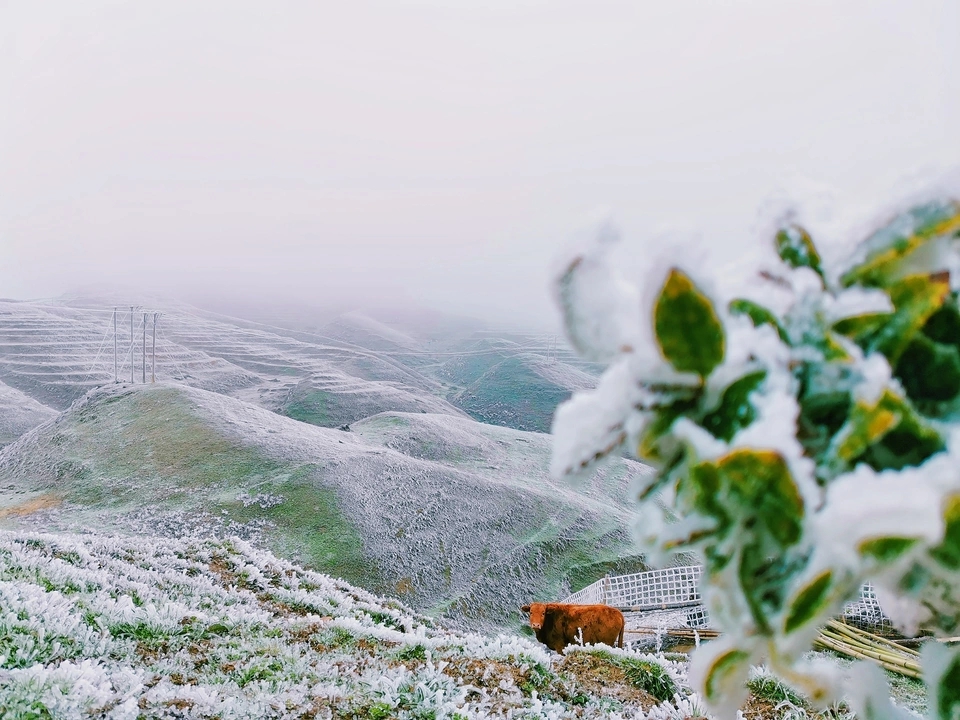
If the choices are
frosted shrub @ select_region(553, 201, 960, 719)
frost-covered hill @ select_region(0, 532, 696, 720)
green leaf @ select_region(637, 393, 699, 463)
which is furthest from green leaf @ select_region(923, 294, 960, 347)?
frost-covered hill @ select_region(0, 532, 696, 720)

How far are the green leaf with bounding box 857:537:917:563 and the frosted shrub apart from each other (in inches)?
1.8

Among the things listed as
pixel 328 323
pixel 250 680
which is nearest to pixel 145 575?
pixel 250 680

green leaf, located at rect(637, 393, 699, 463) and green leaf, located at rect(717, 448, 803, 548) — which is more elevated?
green leaf, located at rect(637, 393, 699, 463)

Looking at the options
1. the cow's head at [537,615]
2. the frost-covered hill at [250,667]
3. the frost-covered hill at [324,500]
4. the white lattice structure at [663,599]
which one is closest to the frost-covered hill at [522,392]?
the frost-covered hill at [324,500]

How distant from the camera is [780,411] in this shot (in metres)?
1.00

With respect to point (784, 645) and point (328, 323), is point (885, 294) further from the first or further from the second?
point (328, 323)

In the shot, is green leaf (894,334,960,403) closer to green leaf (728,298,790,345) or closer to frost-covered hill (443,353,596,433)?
green leaf (728,298,790,345)

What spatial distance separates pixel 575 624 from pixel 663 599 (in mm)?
9580

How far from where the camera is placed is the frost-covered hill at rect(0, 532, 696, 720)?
4.65 metres

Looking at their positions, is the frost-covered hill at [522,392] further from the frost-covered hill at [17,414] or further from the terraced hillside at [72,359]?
the frost-covered hill at [17,414]

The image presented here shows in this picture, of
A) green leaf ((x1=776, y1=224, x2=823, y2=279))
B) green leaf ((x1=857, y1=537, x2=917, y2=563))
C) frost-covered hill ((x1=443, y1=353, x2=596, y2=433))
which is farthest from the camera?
frost-covered hill ((x1=443, y1=353, x2=596, y2=433))

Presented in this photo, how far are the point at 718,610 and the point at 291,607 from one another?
33.0 ft

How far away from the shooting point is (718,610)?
1116 mm

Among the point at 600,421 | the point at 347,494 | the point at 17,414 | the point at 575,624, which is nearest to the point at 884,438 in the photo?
the point at 600,421
